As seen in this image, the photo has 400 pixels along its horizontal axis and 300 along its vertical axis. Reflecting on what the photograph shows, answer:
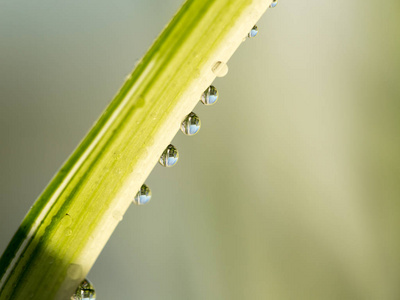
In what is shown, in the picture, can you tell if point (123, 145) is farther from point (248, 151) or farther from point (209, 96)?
point (248, 151)

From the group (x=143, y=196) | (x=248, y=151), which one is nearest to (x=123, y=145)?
(x=143, y=196)

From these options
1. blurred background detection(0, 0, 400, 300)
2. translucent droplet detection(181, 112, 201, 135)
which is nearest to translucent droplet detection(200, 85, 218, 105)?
translucent droplet detection(181, 112, 201, 135)

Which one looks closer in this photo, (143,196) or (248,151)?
(143,196)

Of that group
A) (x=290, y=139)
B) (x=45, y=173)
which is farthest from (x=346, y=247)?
(x=45, y=173)

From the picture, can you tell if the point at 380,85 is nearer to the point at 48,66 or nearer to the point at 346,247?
the point at 346,247

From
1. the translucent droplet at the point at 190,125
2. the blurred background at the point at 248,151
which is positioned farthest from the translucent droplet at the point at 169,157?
the blurred background at the point at 248,151
